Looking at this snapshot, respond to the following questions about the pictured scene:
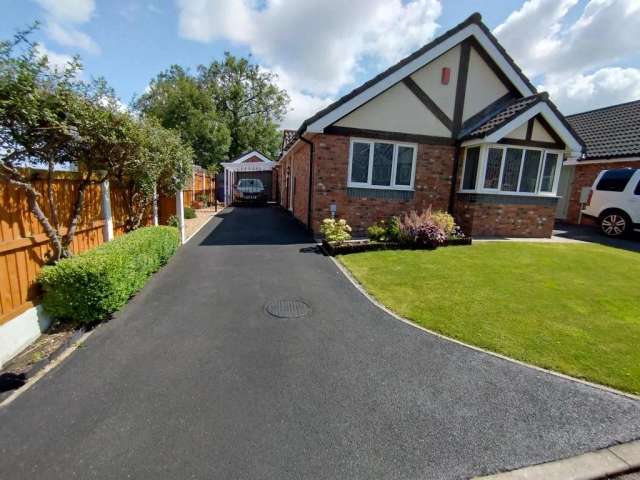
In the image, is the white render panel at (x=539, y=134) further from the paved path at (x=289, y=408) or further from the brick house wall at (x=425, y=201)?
the paved path at (x=289, y=408)

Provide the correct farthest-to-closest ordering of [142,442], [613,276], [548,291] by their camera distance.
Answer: [613,276], [548,291], [142,442]

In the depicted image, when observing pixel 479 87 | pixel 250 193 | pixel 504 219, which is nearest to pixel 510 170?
pixel 504 219

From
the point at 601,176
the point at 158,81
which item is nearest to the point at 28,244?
the point at 601,176

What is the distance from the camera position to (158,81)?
32000 mm

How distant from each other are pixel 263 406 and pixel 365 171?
8476 mm

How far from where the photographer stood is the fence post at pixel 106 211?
19.4ft

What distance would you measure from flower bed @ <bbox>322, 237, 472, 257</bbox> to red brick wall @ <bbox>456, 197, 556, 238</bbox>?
5.43 feet

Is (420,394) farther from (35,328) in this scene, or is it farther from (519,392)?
(35,328)

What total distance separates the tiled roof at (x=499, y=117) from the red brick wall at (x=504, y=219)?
223cm

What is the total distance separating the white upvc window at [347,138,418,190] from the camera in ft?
32.6

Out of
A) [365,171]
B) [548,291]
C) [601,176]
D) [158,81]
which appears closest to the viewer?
[548,291]

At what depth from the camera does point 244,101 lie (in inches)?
1385

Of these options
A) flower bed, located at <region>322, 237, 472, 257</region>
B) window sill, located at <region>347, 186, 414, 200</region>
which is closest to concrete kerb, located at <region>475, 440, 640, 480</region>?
flower bed, located at <region>322, 237, 472, 257</region>

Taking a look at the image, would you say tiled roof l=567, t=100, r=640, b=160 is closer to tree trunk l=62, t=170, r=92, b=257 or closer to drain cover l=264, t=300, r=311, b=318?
drain cover l=264, t=300, r=311, b=318
